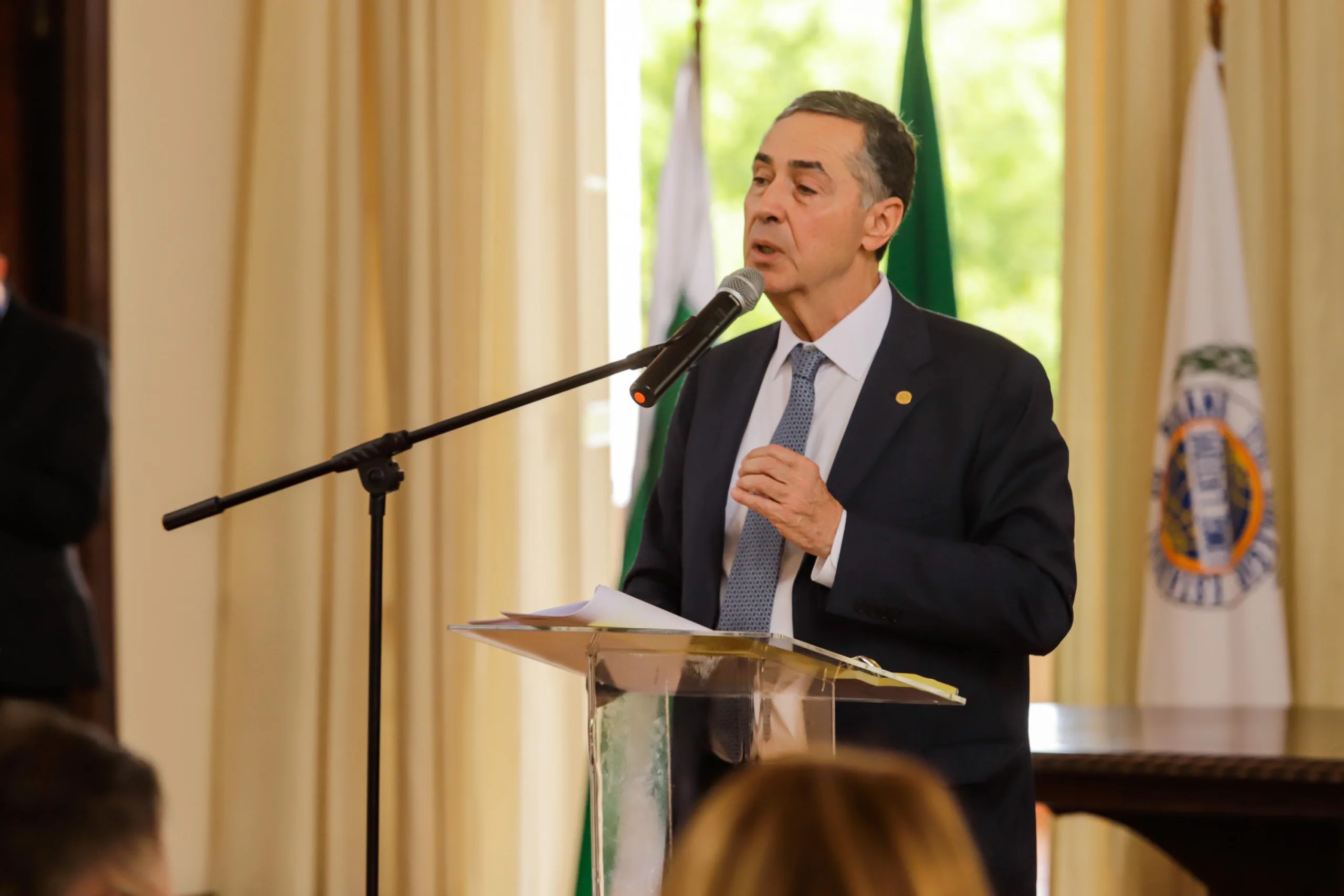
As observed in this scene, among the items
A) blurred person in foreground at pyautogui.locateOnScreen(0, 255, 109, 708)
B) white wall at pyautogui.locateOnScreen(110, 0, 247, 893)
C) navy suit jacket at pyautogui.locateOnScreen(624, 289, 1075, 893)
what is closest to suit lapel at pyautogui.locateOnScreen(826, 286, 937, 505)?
navy suit jacket at pyautogui.locateOnScreen(624, 289, 1075, 893)

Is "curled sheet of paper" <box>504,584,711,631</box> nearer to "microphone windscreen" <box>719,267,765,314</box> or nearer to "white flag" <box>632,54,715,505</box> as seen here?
"microphone windscreen" <box>719,267,765,314</box>

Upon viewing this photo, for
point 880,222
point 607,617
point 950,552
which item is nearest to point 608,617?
point 607,617

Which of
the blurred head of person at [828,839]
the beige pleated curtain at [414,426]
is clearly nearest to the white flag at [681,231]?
the beige pleated curtain at [414,426]

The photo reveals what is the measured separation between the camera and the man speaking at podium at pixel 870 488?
200 centimetres

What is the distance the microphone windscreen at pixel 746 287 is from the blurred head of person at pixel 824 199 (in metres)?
0.09

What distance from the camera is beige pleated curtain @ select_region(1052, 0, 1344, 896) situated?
365 centimetres

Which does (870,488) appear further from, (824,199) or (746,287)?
(824,199)

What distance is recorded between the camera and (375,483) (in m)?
2.19

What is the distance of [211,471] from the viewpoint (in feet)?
15.4

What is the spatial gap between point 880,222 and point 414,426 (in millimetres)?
2384

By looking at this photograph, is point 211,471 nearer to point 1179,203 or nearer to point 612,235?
point 612,235

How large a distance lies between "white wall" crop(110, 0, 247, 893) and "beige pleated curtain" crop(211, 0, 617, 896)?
9cm

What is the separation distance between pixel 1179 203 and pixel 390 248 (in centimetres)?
225

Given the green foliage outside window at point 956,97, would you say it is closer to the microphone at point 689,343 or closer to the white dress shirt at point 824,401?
the white dress shirt at point 824,401
